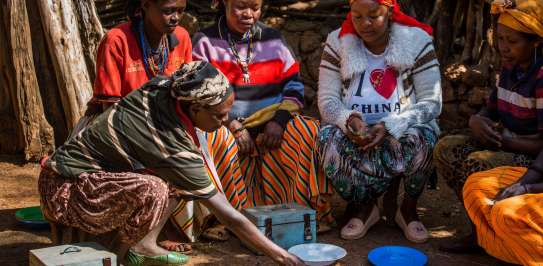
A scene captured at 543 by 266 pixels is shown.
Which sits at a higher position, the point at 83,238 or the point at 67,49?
the point at 67,49

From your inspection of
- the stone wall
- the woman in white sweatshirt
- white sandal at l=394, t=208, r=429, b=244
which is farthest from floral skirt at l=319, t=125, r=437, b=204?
the stone wall

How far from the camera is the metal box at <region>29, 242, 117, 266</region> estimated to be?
3.02 m

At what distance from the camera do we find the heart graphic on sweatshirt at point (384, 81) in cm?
441

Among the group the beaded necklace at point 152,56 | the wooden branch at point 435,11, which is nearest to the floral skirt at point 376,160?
the beaded necklace at point 152,56

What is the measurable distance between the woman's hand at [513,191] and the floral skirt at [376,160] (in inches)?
30.1

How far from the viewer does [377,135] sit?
13.9 feet

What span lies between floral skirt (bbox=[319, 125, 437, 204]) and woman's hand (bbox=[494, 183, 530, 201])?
76 cm

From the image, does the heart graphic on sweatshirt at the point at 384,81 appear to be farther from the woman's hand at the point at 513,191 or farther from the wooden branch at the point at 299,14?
the wooden branch at the point at 299,14

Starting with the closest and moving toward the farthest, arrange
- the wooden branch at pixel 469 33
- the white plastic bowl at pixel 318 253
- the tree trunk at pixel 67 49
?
the white plastic bowl at pixel 318 253, the tree trunk at pixel 67 49, the wooden branch at pixel 469 33

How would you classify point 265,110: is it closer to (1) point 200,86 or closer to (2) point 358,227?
(2) point 358,227

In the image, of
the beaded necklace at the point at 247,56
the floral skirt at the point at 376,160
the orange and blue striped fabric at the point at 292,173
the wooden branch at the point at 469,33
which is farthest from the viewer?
the wooden branch at the point at 469,33

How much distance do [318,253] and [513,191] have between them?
1.06 m

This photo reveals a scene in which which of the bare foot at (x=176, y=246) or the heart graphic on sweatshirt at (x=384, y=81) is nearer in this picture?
the bare foot at (x=176, y=246)

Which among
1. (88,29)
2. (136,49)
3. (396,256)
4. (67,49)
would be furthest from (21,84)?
(396,256)
